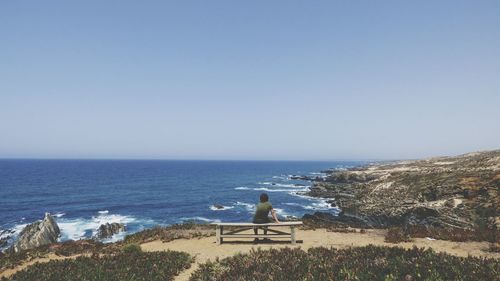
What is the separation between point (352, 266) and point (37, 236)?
41739mm

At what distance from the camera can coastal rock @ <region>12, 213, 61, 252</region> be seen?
3798cm

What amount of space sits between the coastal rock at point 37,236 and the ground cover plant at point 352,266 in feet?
112

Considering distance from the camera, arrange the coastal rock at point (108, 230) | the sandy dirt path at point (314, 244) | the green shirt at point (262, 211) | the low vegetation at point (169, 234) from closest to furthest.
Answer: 1. the sandy dirt path at point (314, 244)
2. the green shirt at point (262, 211)
3. the low vegetation at point (169, 234)
4. the coastal rock at point (108, 230)

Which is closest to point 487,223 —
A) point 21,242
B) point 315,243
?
point 315,243

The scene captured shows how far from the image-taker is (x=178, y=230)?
24.0 metres

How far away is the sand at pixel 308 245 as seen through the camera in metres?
14.2

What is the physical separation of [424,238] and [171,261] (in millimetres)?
12082

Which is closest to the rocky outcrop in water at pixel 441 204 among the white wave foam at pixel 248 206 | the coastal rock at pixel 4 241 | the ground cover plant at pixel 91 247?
the ground cover plant at pixel 91 247

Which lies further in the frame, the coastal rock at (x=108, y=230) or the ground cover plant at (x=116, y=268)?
the coastal rock at (x=108, y=230)

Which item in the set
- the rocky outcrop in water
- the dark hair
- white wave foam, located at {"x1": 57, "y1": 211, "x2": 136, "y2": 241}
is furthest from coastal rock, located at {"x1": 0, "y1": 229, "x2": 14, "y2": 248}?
the rocky outcrop in water

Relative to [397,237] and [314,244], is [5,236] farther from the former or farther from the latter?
[397,237]

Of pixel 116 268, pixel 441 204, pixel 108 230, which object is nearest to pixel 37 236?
pixel 108 230

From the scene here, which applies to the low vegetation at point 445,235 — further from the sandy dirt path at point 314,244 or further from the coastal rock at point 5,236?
the coastal rock at point 5,236

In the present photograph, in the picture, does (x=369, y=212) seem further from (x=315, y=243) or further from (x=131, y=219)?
(x=131, y=219)
